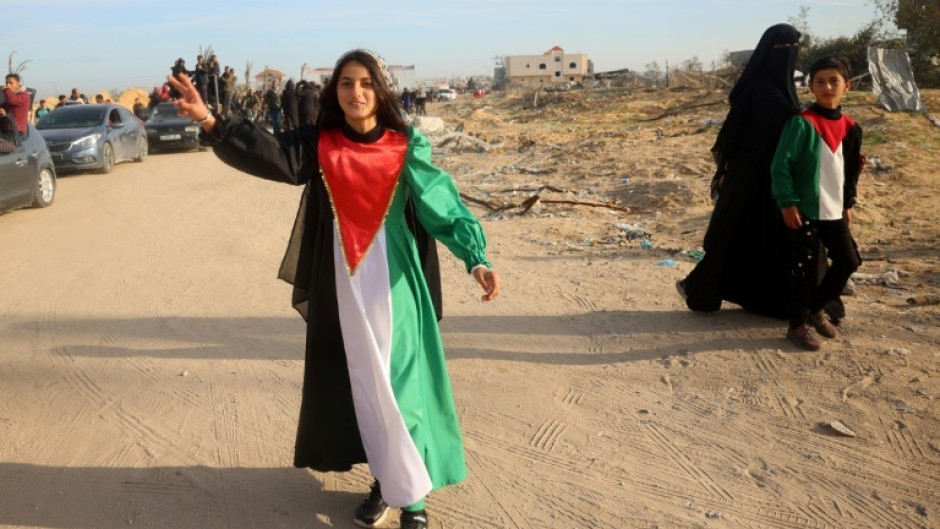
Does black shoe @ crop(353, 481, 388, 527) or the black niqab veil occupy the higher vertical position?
the black niqab veil

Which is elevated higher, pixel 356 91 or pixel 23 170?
pixel 356 91

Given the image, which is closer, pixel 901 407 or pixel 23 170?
pixel 901 407

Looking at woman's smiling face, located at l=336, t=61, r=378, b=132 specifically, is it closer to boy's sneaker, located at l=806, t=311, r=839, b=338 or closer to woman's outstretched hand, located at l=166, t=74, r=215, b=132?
woman's outstretched hand, located at l=166, t=74, r=215, b=132

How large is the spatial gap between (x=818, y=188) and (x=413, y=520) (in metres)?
3.40

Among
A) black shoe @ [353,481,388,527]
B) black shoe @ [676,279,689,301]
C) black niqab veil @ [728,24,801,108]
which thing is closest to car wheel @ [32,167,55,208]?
black shoe @ [676,279,689,301]

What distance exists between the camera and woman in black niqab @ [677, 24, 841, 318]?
18.2 ft

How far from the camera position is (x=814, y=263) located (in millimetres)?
5359

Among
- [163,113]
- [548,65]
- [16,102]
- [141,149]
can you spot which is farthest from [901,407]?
[548,65]

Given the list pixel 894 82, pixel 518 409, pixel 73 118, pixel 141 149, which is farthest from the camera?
pixel 141 149

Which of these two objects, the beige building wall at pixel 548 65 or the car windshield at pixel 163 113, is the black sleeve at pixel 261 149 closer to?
the car windshield at pixel 163 113

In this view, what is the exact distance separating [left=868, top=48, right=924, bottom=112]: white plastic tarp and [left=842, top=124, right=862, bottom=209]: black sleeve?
1355 cm

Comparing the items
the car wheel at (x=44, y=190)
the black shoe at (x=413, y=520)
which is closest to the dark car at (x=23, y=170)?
the car wheel at (x=44, y=190)

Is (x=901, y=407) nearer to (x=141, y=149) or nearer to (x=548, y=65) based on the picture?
(x=141, y=149)

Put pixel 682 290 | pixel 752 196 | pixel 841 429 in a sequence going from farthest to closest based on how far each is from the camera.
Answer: pixel 682 290, pixel 752 196, pixel 841 429
